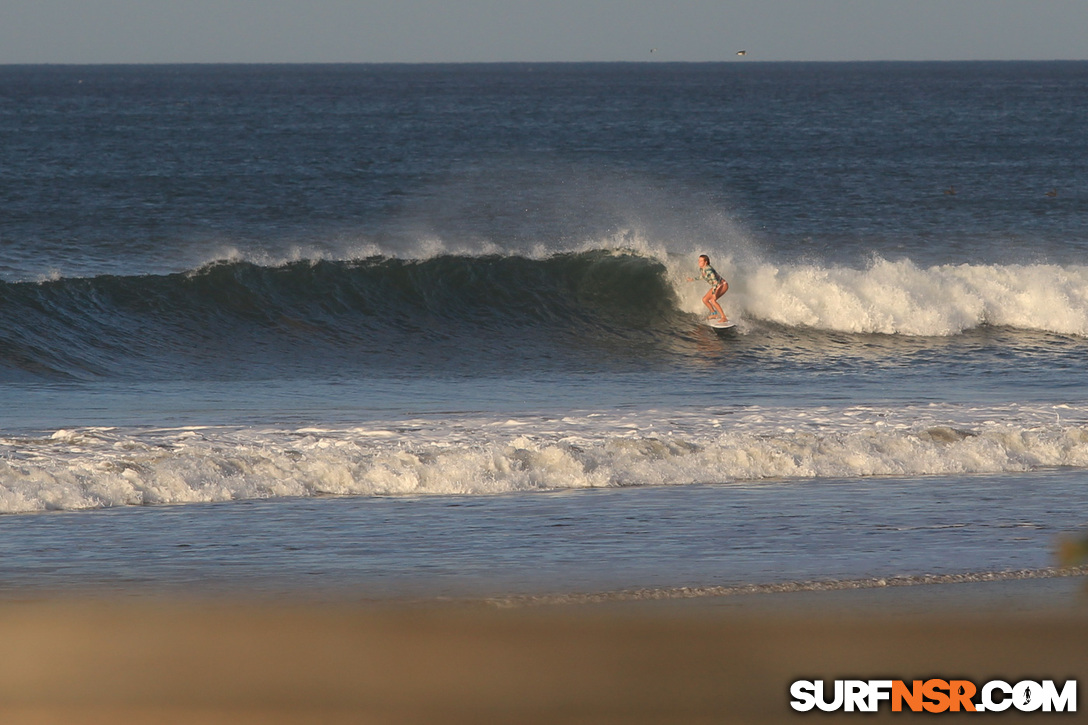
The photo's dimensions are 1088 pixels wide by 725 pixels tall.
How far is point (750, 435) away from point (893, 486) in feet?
5.69

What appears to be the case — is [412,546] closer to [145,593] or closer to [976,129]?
[145,593]

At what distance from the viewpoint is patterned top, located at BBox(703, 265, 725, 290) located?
20609 mm

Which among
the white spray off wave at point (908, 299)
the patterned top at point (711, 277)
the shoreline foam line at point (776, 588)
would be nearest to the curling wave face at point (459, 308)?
the white spray off wave at point (908, 299)

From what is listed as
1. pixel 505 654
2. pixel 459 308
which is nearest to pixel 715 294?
pixel 459 308

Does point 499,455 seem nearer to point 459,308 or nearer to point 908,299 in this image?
point 459,308

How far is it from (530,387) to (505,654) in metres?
10.0

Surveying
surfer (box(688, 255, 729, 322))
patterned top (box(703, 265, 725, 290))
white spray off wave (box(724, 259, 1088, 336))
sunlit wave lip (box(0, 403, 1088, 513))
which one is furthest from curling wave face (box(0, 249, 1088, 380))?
sunlit wave lip (box(0, 403, 1088, 513))

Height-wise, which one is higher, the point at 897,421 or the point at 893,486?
the point at 897,421

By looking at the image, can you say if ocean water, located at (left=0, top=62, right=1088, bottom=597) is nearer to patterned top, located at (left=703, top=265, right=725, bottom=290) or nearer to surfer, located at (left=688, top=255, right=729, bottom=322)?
surfer, located at (left=688, top=255, right=729, bottom=322)

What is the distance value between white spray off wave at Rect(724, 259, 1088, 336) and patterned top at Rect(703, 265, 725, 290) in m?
1.15

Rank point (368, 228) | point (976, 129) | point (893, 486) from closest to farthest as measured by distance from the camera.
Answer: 1. point (893, 486)
2. point (368, 228)
3. point (976, 129)

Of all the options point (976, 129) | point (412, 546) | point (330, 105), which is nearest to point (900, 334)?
point (412, 546)

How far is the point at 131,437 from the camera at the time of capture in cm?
1155

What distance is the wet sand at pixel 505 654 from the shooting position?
5570mm
